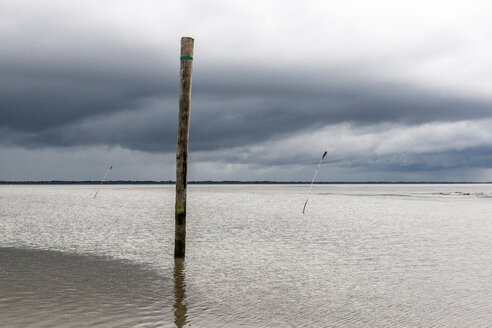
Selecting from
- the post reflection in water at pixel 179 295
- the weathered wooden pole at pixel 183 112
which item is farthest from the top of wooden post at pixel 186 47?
the post reflection in water at pixel 179 295

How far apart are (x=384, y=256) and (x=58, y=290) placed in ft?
38.2

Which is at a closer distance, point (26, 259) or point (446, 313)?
point (446, 313)

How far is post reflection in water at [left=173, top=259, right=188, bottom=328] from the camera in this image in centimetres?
824

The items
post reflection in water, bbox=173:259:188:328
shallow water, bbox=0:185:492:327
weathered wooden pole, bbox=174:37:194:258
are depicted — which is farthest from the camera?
weathered wooden pole, bbox=174:37:194:258

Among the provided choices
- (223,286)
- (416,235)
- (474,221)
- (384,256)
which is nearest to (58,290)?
(223,286)

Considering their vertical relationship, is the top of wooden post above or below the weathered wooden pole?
above

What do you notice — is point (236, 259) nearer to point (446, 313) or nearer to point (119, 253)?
point (119, 253)

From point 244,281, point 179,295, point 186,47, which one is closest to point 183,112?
point 186,47

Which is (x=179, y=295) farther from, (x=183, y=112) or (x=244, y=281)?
(x=183, y=112)

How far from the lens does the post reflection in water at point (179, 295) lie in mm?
8237

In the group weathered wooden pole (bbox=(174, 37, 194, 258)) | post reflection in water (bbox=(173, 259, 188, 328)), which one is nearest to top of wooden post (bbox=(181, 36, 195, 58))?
weathered wooden pole (bbox=(174, 37, 194, 258))

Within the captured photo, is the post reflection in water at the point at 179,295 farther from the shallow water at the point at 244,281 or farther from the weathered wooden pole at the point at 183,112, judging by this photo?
the weathered wooden pole at the point at 183,112

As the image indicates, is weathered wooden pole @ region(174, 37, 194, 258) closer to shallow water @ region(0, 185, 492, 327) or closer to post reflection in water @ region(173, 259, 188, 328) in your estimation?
post reflection in water @ region(173, 259, 188, 328)

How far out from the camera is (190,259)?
613 inches
